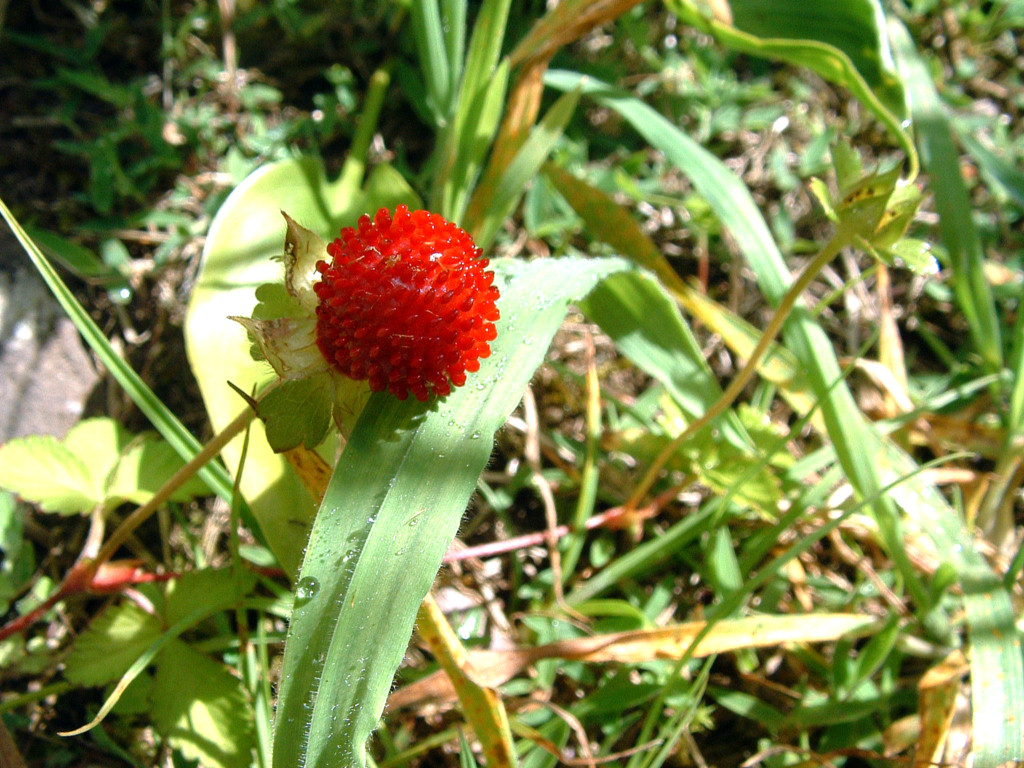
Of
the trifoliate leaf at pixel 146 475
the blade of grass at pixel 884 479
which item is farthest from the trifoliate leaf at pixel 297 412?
the blade of grass at pixel 884 479

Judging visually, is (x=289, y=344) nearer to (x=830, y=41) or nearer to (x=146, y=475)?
(x=146, y=475)

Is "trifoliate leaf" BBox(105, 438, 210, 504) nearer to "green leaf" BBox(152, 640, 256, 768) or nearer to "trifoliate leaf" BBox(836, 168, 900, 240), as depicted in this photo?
"green leaf" BBox(152, 640, 256, 768)

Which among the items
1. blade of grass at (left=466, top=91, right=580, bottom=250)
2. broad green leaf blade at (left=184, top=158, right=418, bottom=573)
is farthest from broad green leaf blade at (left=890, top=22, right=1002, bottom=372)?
broad green leaf blade at (left=184, top=158, right=418, bottom=573)

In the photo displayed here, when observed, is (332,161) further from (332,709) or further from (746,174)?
(332,709)

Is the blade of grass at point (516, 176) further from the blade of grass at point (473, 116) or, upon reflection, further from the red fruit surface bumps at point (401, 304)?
the red fruit surface bumps at point (401, 304)

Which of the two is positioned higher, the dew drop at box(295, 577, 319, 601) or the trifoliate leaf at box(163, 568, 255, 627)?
the dew drop at box(295, 577, 319, 601)

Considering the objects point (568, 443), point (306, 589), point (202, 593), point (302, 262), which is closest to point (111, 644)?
point (202, 593)

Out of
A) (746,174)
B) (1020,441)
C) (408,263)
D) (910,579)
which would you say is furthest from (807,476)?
(408,263)
